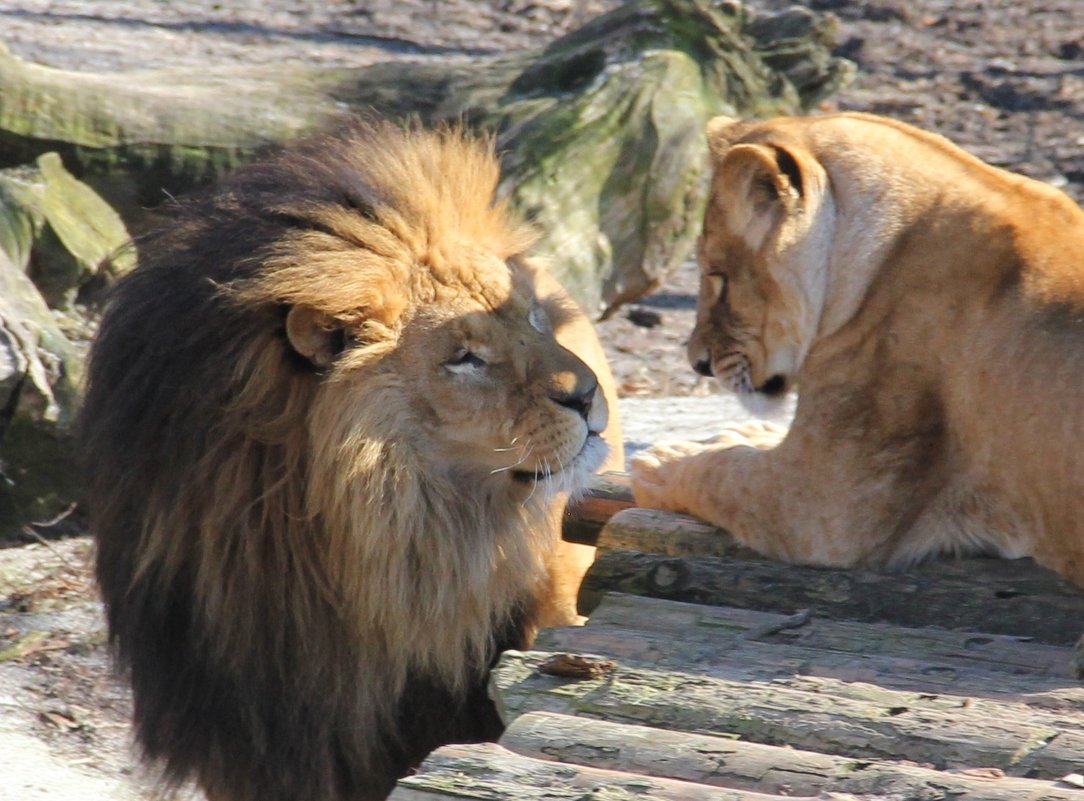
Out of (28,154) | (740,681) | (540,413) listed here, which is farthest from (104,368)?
(28,154)

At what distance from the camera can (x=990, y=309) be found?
2570 mm

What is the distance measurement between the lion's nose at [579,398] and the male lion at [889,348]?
0.46 m

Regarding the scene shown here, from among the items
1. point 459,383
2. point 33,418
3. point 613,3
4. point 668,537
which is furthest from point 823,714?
point 613,3

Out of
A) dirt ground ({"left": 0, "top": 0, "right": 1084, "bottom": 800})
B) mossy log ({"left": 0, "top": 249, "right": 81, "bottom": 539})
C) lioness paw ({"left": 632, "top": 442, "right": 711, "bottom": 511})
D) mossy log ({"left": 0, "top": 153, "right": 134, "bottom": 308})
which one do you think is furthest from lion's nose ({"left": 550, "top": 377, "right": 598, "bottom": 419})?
dirt ground ({"left": 0, "top": 0, "right": 1084, "bottom": 800})

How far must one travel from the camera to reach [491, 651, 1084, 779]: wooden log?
1.83 meters

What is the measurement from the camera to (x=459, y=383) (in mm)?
2414

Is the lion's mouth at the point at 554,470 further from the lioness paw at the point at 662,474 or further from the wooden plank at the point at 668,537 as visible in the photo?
the lioness paw at the point at 662,474

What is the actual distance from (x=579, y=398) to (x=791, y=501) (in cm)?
51

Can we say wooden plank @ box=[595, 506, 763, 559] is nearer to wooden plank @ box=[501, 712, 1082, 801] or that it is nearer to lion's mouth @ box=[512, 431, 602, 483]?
lion's mouth @ box=[512, 431, 602, 483]

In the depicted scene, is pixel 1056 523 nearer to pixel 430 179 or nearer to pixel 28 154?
pixel 430 179

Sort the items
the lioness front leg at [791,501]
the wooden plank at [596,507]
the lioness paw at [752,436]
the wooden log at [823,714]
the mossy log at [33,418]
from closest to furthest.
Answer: the wooden log at [823,714] → the lioness front leg at [791,501] → the wooden plank at [596,507] → the lioness paw at [752,436] → the mossy log at [33,418]

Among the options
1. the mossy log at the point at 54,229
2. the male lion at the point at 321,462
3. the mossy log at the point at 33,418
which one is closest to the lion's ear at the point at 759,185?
the male lion at the point at 321,462

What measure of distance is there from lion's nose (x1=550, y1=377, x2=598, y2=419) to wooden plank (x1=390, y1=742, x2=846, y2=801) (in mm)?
709

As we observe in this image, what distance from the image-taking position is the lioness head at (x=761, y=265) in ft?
9.29
